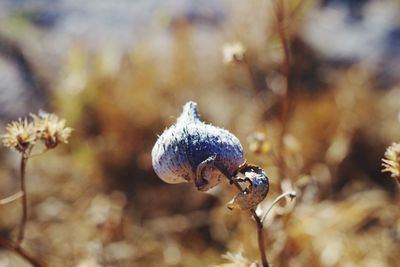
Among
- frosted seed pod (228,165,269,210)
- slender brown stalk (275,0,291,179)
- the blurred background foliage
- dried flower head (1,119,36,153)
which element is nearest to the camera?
frosted seed pod (228,165,269,210)

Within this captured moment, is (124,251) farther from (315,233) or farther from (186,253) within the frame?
(315,233)

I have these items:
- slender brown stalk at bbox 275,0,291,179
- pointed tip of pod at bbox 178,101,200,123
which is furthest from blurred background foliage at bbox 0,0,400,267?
pointed tip of pod at bbox 178,101,200,123

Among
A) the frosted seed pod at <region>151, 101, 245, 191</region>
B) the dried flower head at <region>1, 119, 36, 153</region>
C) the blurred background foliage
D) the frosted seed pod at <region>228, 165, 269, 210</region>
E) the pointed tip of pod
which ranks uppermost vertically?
the blurred background foliage

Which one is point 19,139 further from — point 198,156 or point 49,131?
point 198,156

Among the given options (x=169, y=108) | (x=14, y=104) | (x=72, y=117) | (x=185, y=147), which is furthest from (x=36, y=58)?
(x=185, y=147)

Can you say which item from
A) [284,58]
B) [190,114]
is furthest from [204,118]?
[190,114]

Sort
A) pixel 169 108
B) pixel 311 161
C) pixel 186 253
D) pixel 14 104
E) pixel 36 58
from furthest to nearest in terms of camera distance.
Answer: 1. pixel 36 58
2. pixel 14 104
3. pixel 169 108
4. pixel 311 161
5. pixel 186 253

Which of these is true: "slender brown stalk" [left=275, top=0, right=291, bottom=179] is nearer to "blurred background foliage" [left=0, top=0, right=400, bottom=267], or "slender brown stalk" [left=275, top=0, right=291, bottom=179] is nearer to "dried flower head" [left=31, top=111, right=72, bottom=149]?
"blurred background foliage" [left=0, top=0, right=400, bottom=267]
